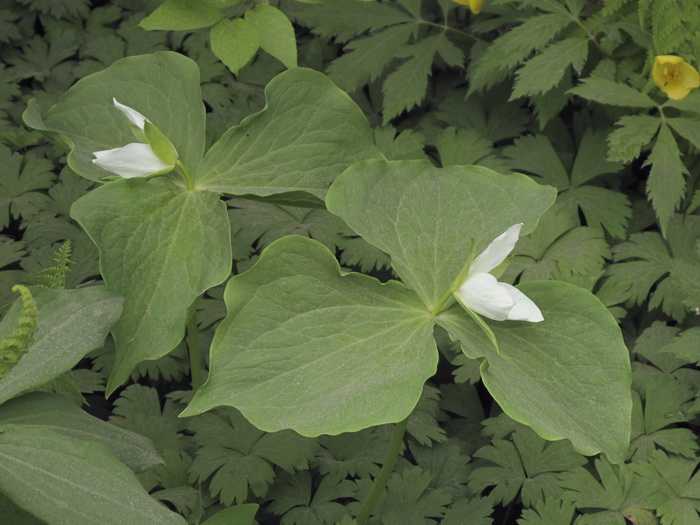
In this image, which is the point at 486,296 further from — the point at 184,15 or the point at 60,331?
the point at 184,15

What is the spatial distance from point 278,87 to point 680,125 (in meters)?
1.05

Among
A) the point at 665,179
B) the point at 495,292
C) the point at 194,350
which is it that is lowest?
the point at 194,350

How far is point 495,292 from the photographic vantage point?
3.22 feet

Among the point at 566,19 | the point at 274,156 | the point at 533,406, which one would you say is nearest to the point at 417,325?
the point at 533,406

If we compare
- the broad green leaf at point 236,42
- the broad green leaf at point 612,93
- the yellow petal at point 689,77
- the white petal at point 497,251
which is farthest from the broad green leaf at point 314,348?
the yellow petal at point 689,77

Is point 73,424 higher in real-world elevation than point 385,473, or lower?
higher

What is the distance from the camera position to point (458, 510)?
1.39 meters

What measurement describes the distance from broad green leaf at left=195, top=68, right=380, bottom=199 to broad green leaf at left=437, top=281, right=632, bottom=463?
38 cm

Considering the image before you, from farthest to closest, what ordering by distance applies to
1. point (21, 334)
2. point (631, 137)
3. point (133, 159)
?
point (631, 137), point (133, 159), point (21, 334)

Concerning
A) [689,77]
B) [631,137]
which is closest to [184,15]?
[631,137]

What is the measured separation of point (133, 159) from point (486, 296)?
1.96 ft

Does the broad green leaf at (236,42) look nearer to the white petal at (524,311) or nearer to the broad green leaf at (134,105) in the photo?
the broad green leaf at (134,105)

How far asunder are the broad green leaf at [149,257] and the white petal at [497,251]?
0.39 m

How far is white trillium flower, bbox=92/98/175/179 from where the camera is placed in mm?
1158
